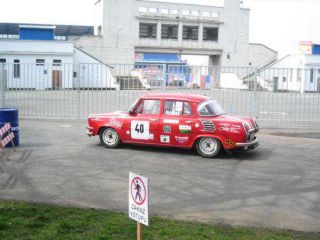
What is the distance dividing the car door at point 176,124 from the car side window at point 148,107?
0.71 ft

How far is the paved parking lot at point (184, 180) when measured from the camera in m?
6.98

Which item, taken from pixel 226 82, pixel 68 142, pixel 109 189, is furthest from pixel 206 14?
pixel 109 189

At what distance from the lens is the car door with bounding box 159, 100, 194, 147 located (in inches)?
442

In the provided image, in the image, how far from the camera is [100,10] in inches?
2926

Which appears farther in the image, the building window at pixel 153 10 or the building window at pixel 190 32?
the building window at pixel 190 32

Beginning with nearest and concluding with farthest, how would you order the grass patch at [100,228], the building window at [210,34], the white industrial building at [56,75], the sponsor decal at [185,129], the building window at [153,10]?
the grass patch at [100,228]
the sponsor decal at [185,129]
the white industrial building at [56,75]
the building window at [153,10]
the building window at [210,34]

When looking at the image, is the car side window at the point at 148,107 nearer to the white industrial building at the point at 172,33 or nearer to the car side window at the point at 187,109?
the car side window at the point at 187,109

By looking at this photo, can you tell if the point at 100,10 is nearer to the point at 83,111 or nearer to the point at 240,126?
the point at 83,111

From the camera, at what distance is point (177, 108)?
1145 cm

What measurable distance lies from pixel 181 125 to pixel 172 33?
67.9 metres

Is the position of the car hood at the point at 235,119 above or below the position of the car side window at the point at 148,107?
below

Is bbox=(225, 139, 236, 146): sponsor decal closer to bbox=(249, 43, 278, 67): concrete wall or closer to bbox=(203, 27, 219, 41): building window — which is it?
bbox=(203, 27, 219, 41): building window

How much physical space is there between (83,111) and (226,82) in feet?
19.4

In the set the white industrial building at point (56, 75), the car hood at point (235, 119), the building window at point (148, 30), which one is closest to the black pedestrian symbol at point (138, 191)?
the car hood at point (235, 119)
